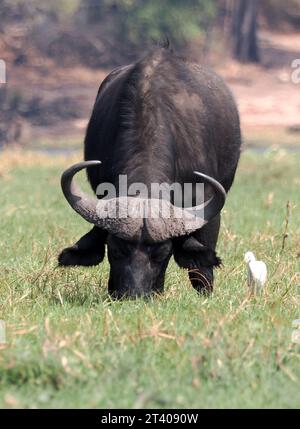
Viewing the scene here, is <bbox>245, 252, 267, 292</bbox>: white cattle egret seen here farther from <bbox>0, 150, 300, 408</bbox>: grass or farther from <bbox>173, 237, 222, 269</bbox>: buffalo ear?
<bbox>173, 237, 222, 269</bbox>: buffalo ear

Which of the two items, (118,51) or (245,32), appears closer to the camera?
(118,51)

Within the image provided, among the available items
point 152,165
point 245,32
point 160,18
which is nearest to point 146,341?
point 152,165

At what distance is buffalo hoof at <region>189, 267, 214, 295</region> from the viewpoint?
24.8ft

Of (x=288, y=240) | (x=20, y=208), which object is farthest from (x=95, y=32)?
(x=288, y=240)

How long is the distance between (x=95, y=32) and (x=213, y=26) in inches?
205

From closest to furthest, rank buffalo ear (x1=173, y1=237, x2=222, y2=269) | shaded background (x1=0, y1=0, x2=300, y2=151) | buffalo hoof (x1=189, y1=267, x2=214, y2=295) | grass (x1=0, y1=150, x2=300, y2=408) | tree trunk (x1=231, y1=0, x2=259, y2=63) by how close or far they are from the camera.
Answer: grass (x1=0, y1=150, x2=300, y2=408) < buffalo ear (x1=173, y1=237, x2=222, y2=269) < buffalo hoof (x1=189, y1=267, x2=214, y2=295) < shaded background (x1=0, y1=0, x2=300, y2=151) < tree trunk (x1=231, y1=0, x2=259, y2=63)

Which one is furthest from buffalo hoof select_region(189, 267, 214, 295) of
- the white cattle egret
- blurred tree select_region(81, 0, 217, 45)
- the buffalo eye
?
blurred tree select_region(81, 0, 217, 45)

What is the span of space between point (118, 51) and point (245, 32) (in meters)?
5.91

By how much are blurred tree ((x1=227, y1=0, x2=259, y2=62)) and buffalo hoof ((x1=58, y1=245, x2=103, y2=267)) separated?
3782 centimetres

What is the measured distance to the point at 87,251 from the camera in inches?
303

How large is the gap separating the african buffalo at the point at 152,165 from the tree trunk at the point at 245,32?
3663 centimetres

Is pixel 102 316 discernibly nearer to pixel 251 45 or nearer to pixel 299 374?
pixel 299 374

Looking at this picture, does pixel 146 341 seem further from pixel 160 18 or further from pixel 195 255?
pixel 160 18

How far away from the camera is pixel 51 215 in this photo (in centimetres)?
1285
